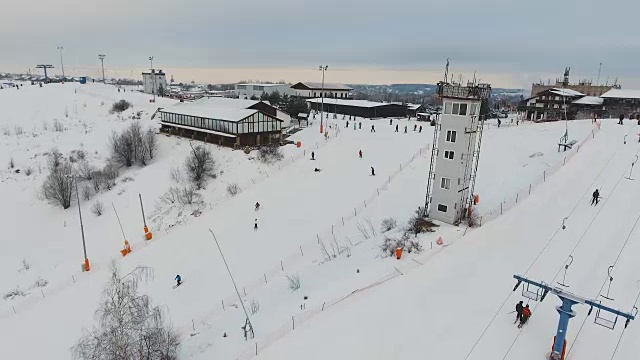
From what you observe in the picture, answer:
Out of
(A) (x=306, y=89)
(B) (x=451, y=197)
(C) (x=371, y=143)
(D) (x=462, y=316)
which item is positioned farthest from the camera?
(A) (x=306, y=89)

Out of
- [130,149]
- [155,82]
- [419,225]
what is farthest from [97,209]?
[155,82]

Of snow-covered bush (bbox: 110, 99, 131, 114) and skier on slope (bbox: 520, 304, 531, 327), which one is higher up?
snow-covered bush (bbox: 110, 99, 131, 114)

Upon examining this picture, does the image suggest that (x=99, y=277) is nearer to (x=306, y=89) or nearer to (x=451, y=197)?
(x=451, y=197)

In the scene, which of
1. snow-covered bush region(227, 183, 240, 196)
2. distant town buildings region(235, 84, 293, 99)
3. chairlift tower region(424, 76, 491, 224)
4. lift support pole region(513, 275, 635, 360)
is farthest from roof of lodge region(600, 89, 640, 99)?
distant town buildings region(235, 84, 293, 99)

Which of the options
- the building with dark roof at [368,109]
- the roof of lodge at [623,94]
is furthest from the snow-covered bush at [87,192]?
the roof of lodge at [623,94]

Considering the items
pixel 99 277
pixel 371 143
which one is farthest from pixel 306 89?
pixel 99 277

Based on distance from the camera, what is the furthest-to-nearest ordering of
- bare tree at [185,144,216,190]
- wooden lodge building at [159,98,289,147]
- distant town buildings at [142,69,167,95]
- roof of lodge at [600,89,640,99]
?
distant town buildings at [142,69,167,95], roof of lodge at [600,89,640,99], wooden lodge building at [159,98,289,147], bare tree at [185,144,216,190]

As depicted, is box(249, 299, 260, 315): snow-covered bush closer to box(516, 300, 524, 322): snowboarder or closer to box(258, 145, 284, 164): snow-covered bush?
box(516, 300, 524, 322): snowboarder
